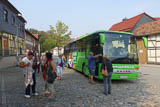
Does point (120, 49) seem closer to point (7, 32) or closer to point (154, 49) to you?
point (154, 49)

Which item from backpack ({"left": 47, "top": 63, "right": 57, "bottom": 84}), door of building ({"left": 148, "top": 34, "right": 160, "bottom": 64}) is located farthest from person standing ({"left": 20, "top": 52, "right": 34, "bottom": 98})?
door of building ({"left": 148, "top": 34, "right": 160, "bottom": 64})

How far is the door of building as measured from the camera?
22.5m

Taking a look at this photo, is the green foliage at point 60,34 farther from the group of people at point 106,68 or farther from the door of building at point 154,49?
the group of people at point 106,68

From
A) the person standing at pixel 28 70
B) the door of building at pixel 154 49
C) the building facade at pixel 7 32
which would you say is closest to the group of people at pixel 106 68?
the person standing at pixel 28 70

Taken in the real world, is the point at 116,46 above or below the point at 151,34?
below

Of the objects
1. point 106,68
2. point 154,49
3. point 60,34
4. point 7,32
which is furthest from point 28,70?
point 60,34

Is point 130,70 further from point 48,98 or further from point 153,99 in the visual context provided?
point 48,98

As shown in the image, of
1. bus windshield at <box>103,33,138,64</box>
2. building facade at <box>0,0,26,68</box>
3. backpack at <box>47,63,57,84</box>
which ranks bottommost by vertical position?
backpack at <box>47,63,57,84</box>

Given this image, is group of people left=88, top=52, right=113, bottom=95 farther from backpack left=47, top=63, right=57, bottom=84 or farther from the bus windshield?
backpack left=47, top=63, right=57, bottom=84

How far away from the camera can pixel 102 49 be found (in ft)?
25.9

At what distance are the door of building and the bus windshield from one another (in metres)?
16.6

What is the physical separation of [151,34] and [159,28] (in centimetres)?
138

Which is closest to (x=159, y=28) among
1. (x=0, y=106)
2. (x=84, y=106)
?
(x=84, y=106)

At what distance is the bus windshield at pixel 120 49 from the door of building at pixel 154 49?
54.4 feet
